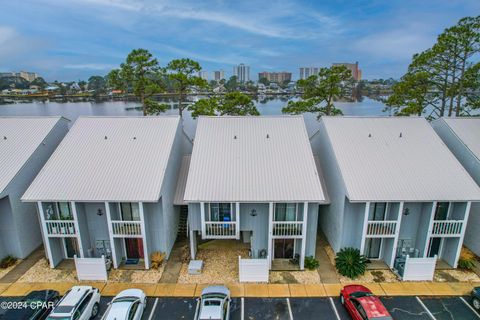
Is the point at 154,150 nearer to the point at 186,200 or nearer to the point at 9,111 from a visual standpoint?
the point at 186,200

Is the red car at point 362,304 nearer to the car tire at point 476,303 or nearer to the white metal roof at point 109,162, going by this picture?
the car tire at point 476,303

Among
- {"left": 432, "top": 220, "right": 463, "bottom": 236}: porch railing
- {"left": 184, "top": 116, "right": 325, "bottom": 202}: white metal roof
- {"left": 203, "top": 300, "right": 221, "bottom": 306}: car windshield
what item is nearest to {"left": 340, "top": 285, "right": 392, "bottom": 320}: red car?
{"left": 184, "top": 116, "right": 325, "bottom": 202}: white metal roof

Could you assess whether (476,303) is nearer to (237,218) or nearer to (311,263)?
(311,263)

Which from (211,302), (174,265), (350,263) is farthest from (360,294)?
(174,265)

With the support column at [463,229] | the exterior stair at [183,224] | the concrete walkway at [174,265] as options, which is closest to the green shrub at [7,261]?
the concrete walkway at [174,265]

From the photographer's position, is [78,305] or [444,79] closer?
[78,305]

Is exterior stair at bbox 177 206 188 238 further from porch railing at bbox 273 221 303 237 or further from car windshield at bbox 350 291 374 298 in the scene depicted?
car windshield at bbox 350 291 374 298
